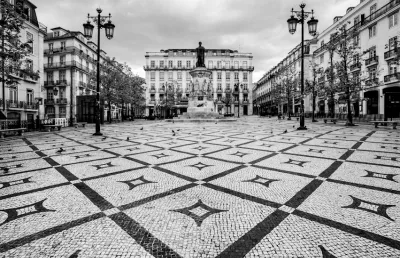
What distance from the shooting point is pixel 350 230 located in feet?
7.82

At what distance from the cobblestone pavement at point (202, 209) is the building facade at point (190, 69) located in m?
63.1

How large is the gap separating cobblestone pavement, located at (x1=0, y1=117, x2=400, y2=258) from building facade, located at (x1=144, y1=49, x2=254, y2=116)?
63.1 metres

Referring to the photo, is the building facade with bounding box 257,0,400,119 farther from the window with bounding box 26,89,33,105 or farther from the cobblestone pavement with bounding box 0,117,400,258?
the window with bounding box 26,89,33,105

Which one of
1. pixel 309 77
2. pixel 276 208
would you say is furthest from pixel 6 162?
pixel 309 77

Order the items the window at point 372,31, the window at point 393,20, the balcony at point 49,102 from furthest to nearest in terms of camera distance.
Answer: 1. the balcony at point 49,102
2. the window at point 372,31
3. the window at point 393,20

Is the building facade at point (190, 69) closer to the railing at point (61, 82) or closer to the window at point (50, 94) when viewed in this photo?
the window at point (50, 94)

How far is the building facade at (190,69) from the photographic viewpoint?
68.6m

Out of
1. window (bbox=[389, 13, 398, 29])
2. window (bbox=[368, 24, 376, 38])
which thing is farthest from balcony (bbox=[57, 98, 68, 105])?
window (bbox=[389, 13, 398, 29])

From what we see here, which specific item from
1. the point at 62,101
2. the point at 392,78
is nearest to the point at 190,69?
the point at 62,101

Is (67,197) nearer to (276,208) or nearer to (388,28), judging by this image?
(276,208)

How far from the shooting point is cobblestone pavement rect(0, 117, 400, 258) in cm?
212

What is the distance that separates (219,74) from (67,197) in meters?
70.0

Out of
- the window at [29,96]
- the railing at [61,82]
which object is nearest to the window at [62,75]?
the railing at [61,82]

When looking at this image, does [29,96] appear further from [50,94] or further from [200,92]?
[200,92]
